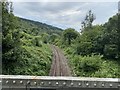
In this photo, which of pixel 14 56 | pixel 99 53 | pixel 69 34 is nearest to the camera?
pixel 14 56

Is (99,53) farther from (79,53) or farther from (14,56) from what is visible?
(14,56)

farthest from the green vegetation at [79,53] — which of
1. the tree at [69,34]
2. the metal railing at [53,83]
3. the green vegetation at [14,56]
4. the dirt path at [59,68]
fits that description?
the metal railing at [53,83]

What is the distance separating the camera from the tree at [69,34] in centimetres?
4243

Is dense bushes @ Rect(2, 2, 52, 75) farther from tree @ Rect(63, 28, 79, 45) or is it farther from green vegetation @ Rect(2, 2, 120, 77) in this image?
tree @ Rect(63, 28, 79, 45)

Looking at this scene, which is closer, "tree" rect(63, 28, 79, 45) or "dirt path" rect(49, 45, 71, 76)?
"dirt path" rect(49, 45, 71, 76)

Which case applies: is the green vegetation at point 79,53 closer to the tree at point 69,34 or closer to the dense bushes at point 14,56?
the dense bushes at point 14,56

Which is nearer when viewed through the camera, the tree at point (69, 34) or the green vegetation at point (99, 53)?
the green vegetation at point (99, 53)

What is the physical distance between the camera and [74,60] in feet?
96.4

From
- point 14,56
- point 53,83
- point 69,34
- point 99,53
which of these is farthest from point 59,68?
point 53,83

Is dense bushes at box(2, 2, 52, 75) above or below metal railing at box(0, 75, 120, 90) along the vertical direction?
above

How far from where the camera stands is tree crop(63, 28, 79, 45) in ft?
139

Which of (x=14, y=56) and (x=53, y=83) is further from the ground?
(x=14, y=56)

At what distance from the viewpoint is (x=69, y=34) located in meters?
43.3

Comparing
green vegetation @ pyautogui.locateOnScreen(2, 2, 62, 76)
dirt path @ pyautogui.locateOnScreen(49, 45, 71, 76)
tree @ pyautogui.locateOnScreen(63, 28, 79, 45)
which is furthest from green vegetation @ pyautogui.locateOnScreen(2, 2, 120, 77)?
tree @ pyautogui.locateOnScreen(63, 28, 79, 45)
